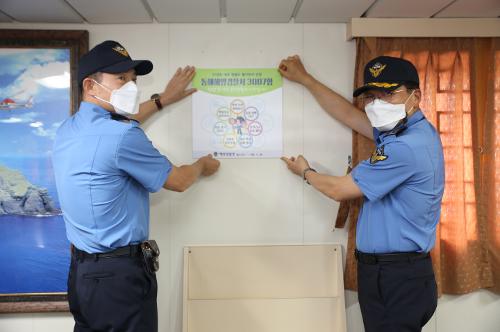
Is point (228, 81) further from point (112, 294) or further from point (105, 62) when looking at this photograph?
point (112, 294)

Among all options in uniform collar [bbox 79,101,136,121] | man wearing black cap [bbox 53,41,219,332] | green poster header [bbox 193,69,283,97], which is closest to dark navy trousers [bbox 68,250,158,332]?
man wearing black cap [bbox 53,41,219,332]

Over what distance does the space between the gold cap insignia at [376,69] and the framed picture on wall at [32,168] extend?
1508mm

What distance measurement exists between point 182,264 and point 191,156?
1.99ft

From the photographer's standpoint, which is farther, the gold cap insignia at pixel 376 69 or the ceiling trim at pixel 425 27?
the ceiling trim at pixel 425 27

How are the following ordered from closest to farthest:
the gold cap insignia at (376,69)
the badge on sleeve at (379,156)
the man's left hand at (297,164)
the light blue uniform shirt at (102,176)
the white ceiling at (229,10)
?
the light blue uniform shirt at (102,176), the badge on sleeve at (379,156), the gold cap insignia at (376,69), the white ceiling at (229,10), the man's left hand at (297,164)

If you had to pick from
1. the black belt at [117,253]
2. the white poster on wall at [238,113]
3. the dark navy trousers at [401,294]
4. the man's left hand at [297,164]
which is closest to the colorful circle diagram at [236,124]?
the white poster on wall at [238,113]

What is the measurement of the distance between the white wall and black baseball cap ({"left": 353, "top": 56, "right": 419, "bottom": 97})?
18.9 inches

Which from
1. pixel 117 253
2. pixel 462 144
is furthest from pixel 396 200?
pixel 117 253

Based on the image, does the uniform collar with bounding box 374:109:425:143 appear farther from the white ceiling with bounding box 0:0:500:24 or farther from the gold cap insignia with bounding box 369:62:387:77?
the white ceiling with bounding box 0:0:500:24

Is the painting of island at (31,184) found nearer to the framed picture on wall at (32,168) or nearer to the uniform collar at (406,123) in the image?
the framed picture on wall at (32,168)

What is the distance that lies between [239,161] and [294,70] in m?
0.58

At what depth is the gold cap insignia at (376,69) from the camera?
1.67 m

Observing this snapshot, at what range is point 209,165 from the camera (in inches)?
81.0

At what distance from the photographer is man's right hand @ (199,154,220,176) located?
2039 millimetres
